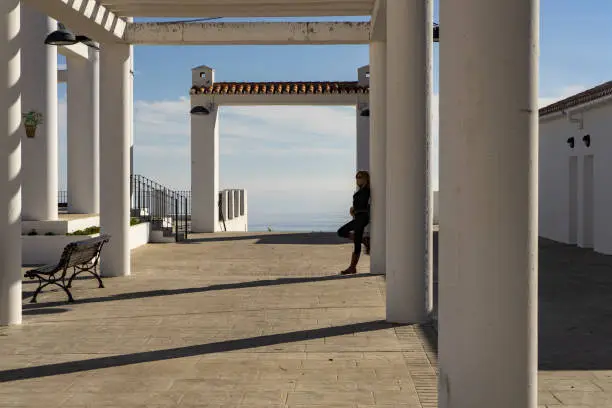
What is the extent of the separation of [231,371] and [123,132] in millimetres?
7143

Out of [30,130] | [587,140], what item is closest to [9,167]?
[30,130]

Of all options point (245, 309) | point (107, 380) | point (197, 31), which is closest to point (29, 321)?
point (245, 309)

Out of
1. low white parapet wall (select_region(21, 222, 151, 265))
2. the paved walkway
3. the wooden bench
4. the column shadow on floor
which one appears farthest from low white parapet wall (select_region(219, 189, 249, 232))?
the wooden bench

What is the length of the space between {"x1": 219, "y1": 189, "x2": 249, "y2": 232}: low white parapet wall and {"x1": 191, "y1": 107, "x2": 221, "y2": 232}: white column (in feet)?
5.36

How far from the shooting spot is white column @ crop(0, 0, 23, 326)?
26.3 feet

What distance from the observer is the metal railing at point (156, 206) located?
19.9m

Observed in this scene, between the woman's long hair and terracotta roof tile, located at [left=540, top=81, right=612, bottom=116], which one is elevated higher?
terracotta roof tile, located at [left=540, top=81, right=612, bottom=116]

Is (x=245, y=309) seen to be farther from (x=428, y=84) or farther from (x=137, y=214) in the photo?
(x=137, y=214)

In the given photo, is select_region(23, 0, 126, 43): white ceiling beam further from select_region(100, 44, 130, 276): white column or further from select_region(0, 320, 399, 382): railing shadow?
select_region(0, 320, 399, 382): railing shadow

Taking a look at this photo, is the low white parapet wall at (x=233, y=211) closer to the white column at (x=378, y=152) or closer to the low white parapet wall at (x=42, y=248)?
the low white parapet wall at (x=42, y=248)

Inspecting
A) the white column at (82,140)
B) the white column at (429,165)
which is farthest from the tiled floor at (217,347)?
the white column at (82,140)

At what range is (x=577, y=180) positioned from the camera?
760 inches

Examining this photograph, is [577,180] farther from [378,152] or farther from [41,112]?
[41,112]

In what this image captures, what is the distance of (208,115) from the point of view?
2277 centimetres
